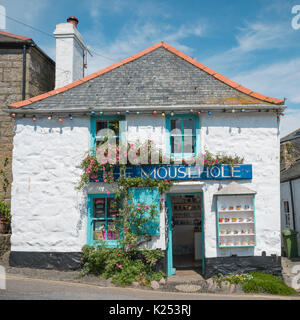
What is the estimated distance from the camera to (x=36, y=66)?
1131cm

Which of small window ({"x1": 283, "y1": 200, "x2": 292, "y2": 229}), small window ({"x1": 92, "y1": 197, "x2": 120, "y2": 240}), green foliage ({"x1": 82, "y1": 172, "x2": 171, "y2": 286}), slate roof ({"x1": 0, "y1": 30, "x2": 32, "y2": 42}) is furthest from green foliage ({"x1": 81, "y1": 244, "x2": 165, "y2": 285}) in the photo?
small window ({"x1": 283, "y1": 200, "x2": 292, "y2": 229})

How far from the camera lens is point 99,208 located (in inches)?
344

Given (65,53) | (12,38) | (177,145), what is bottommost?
(177,145)

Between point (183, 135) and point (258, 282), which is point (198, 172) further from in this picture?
point (258, 282)

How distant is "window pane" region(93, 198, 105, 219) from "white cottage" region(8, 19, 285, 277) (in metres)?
0.03

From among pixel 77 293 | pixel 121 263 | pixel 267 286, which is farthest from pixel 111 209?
pixel 267 286

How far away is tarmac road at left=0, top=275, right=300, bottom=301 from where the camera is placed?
6391mm

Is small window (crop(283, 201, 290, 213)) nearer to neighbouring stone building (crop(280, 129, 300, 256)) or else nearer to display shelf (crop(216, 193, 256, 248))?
neighbouring stone building (crop(280, 129, 300, 256))

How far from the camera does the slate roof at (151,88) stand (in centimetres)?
880

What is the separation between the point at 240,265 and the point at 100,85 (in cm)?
673

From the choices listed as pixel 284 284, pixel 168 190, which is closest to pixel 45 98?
pixel 168 190

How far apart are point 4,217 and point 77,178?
111 inches
